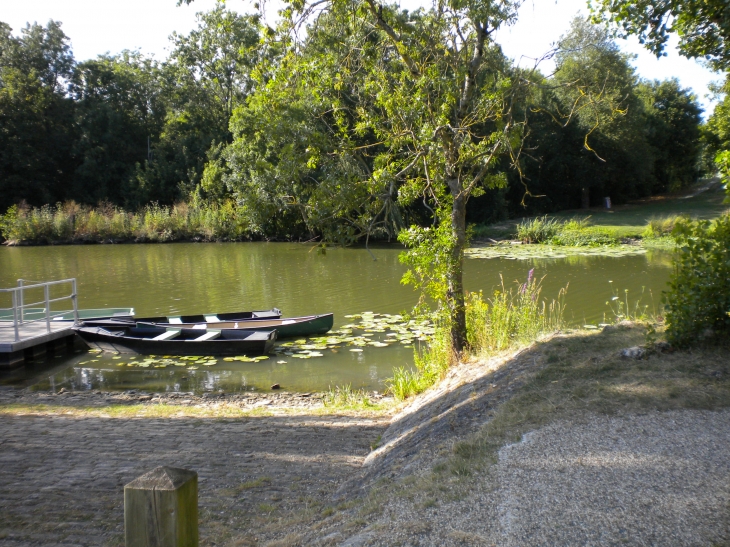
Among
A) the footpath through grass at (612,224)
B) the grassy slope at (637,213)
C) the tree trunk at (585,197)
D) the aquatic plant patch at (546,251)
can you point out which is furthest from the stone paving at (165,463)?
the tree trunk at (585,197)

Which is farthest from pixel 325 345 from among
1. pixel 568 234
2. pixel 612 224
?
pixel 612 224

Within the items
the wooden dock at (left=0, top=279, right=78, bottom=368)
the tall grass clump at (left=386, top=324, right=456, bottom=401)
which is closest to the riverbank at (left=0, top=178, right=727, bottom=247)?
the wooden dock at (left=0, top=279, right=78, bottom=368)

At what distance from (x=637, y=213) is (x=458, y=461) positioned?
38402 mm

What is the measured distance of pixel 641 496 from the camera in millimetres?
3520

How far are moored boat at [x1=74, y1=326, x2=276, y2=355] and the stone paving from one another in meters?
4.61

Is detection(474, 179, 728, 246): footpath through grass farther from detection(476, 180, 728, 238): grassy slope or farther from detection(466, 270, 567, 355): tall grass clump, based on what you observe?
detection(466, 270, 567, 355): tall grass clump

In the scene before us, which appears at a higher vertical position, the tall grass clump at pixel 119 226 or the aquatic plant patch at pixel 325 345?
the tall grass clump at pixel 119 226

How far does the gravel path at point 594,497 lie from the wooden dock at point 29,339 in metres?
11.1

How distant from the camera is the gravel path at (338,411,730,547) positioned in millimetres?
3189

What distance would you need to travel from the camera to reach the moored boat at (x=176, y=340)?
1234 cm

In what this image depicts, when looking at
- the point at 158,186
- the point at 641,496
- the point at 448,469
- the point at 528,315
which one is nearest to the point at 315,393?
the point at 528,315

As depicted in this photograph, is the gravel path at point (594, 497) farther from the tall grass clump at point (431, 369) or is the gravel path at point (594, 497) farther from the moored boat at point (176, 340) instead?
the moored boat at point (176, 340)

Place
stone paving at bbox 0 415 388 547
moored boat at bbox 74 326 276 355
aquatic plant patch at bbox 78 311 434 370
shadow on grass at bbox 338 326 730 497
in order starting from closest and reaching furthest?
stone paving at bbox 0 415 388 547 → shadow on grass at bbox 338 326 730 497 → aquatic plant patch at bbox 78 311 434 370 → moored boat at bbox 74 326 276 355

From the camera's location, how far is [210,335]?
42.5 feet
